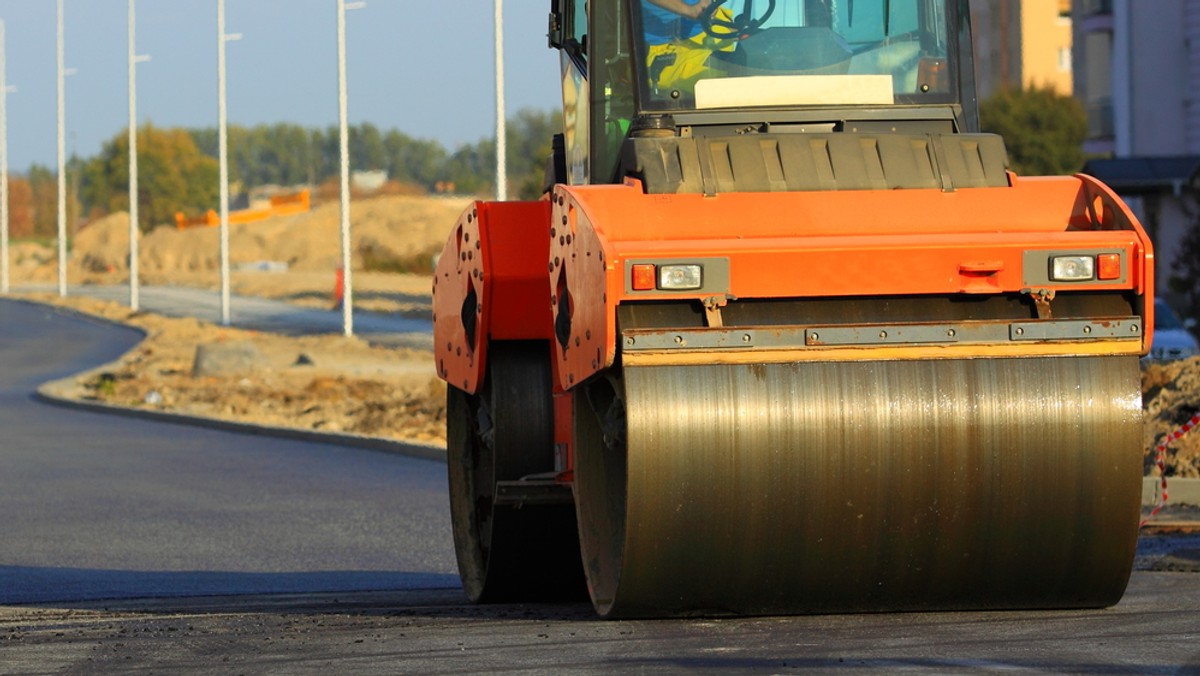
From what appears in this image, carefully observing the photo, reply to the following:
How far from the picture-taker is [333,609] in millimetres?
10562

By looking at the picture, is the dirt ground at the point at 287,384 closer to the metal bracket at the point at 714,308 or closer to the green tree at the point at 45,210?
the metal bracket at the point at 714,308

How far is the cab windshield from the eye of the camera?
9.56 m

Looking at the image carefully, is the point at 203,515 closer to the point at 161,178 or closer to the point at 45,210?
the point at 161,178

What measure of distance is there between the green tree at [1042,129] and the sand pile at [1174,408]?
241 feet

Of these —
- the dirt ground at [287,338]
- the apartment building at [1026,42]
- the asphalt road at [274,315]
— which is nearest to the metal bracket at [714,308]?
the dirt ground at [287,338]

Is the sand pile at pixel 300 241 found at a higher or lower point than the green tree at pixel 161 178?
lower

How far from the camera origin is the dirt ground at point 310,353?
27.2 m

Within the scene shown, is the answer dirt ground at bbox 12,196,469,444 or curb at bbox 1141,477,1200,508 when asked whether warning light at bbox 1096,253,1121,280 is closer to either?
curb at bbox 1141,477,1200,508

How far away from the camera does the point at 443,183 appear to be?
18600 centimetres

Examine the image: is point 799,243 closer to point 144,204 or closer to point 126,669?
point 126,669

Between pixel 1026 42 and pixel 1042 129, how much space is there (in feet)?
60.8

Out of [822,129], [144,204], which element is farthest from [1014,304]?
[144,204]

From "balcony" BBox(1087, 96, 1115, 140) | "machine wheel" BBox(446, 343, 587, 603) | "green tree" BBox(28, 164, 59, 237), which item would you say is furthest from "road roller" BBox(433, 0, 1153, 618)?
"green tree" BBox(28, 164, 59, 237)

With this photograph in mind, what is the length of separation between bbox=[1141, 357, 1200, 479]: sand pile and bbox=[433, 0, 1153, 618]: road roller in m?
9.24
